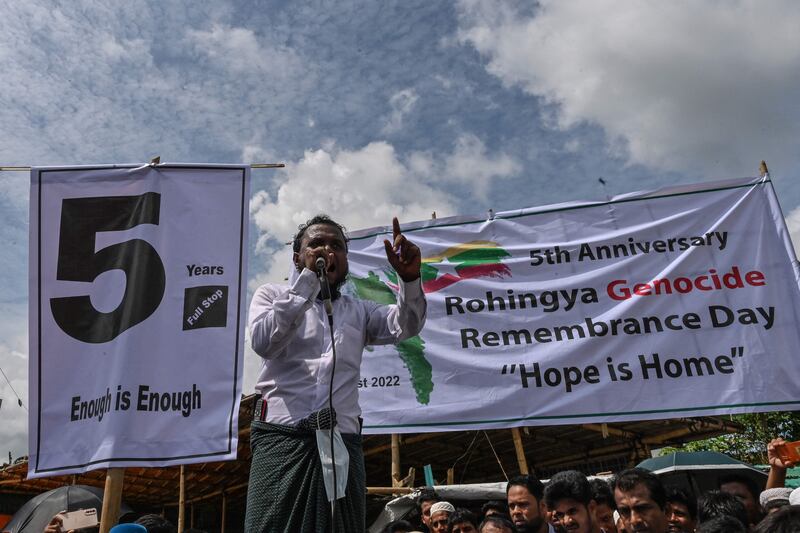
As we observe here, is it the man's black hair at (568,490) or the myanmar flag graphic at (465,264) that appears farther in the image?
the myanmar flag graphic at (465,264)

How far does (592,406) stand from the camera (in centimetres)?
440

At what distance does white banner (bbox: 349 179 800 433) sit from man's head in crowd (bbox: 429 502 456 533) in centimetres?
95

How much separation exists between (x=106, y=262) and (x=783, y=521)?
272cm

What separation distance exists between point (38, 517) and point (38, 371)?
7111 millimetres

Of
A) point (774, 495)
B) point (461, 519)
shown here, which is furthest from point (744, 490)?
point (461, 519)

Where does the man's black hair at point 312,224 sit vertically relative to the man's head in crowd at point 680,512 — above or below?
above

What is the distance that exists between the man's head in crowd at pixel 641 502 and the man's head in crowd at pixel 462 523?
1.25 meters

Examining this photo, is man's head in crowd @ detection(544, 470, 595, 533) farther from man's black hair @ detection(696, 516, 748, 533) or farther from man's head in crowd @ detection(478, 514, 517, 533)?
man's black hair @ detection(696, 516, 748, 533)

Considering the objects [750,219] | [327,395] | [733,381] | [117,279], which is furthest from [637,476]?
[117,279]

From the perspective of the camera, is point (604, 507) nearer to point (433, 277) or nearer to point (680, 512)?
point (680, 512)

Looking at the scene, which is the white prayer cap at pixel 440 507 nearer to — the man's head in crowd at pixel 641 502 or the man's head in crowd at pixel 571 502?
the man's head in crowd at pixel 571 502

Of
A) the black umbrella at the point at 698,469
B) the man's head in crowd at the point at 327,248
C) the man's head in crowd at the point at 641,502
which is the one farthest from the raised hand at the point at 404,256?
the black umbrella at the point at 698,469

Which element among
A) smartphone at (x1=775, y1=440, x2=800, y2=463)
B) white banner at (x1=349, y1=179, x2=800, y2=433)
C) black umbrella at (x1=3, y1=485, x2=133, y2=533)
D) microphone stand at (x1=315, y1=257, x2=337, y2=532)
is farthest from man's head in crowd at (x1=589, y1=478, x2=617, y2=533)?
black umbrella at (x1=3, y1=485, x2=133, y2=533)

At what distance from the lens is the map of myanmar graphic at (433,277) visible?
4.97 meters
